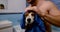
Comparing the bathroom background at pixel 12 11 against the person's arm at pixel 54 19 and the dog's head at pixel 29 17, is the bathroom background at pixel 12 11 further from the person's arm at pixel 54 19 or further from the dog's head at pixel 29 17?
the person's arm at pixel 54 19

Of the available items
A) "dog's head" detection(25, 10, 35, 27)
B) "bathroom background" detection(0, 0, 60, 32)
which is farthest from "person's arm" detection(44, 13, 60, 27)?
"bathroom background" detection(0, 0, 60, 32)

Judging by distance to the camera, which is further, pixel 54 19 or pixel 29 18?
pixel 29 18

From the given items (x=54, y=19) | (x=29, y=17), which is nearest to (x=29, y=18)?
(x=29, y=17)

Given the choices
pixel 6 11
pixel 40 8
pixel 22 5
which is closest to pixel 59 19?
pixel 40 8

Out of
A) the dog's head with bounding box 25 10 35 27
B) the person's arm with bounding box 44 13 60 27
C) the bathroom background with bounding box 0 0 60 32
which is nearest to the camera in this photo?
the person's arm with bounding box 44 13 60 27

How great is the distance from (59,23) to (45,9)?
0.33 feet

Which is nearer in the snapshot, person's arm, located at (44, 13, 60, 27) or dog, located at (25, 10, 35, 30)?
person's arm, located at (44, 13, 60, 27)

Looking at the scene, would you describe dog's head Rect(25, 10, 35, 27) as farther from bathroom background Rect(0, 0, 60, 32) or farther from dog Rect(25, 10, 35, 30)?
bathroom background Rect(0, 0, 60, 32)

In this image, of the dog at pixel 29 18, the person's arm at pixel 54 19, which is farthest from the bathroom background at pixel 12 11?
the person's arm at pixel 54 19

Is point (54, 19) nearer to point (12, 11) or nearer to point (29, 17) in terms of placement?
point (29, 17)

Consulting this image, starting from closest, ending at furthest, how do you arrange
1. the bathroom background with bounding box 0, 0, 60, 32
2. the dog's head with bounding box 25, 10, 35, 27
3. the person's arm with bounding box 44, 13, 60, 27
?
the person's arm with bounding box 44, 13, 60, 27 < the dog's head with bounding box 25, 10, 35, 27 < the bathroom background with bounding box 0, 0, 60, 32

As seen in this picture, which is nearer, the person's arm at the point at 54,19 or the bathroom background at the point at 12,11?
the person's arm at the point at 54,19

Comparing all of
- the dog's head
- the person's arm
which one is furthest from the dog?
the person's arm

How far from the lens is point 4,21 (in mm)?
854
